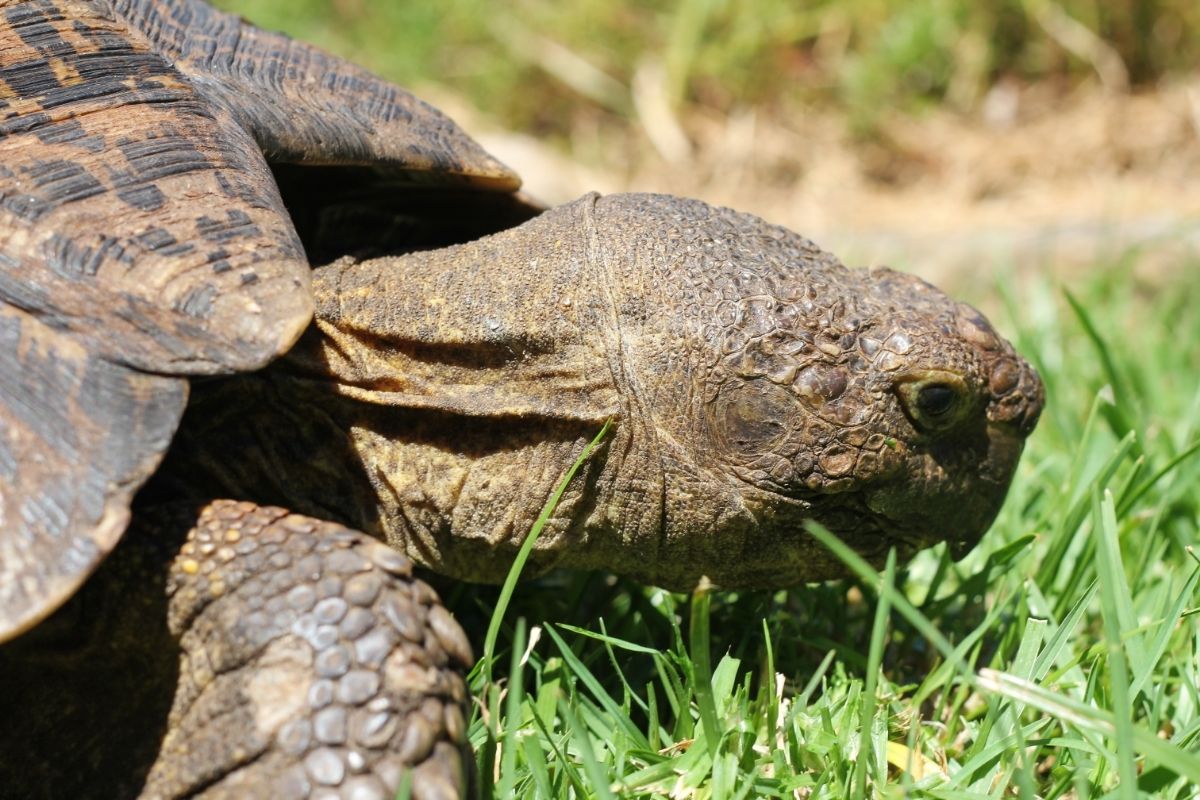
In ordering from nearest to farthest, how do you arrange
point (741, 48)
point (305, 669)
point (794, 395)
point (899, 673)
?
point (305, 669) < point (794, 395) < point (899, 673) < point (741, 48)

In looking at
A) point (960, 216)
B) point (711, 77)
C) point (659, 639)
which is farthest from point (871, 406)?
point (711, 77)

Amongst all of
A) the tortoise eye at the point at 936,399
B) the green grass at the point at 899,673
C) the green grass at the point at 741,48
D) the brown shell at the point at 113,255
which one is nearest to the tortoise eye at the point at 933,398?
the tortoise eye at the point at 936,399

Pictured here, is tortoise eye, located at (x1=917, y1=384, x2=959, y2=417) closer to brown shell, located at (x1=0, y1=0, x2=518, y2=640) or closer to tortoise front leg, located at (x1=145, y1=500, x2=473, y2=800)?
tortoise front leg, located at (x1=145, y1=500, x2=473, y2=800)

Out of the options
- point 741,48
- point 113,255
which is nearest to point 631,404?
point 113,255

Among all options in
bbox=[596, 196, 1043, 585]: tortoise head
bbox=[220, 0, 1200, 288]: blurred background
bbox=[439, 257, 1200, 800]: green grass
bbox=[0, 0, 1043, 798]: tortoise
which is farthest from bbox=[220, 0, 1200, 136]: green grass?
bbox=[596, 196, 1043, 585]: tortoise head

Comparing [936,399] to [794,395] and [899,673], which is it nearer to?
[794,395]

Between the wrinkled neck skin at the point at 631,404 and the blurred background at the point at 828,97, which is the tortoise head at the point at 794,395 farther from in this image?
the blurred background at the point at 828,97
